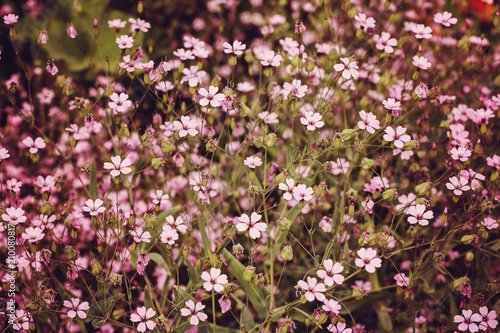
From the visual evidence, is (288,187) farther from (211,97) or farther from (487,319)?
(487,319)

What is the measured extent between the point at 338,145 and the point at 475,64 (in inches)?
26.0

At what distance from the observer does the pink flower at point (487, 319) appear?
2.73 feet

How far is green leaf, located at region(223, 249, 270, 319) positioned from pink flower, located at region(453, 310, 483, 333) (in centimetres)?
38

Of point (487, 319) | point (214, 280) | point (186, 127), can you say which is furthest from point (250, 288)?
point (487, 319)

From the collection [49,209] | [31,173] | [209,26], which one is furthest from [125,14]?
[49,209]

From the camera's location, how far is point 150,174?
1265mm

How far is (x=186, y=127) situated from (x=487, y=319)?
0.73 metres

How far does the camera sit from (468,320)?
86 cm

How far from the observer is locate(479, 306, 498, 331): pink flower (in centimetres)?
83

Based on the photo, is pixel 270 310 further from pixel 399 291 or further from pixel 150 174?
pixel 150 174

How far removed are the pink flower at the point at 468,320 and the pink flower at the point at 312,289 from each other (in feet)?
0.94

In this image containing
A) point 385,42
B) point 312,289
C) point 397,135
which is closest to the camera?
point 312,289

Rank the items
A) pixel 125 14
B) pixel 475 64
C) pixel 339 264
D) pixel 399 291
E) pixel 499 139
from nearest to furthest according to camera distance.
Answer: pixel 339 264 → pixel 399 291 → pixel 499 139 → pixel 475 64 → pixel 125 14

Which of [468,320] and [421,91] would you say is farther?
[421,91]
